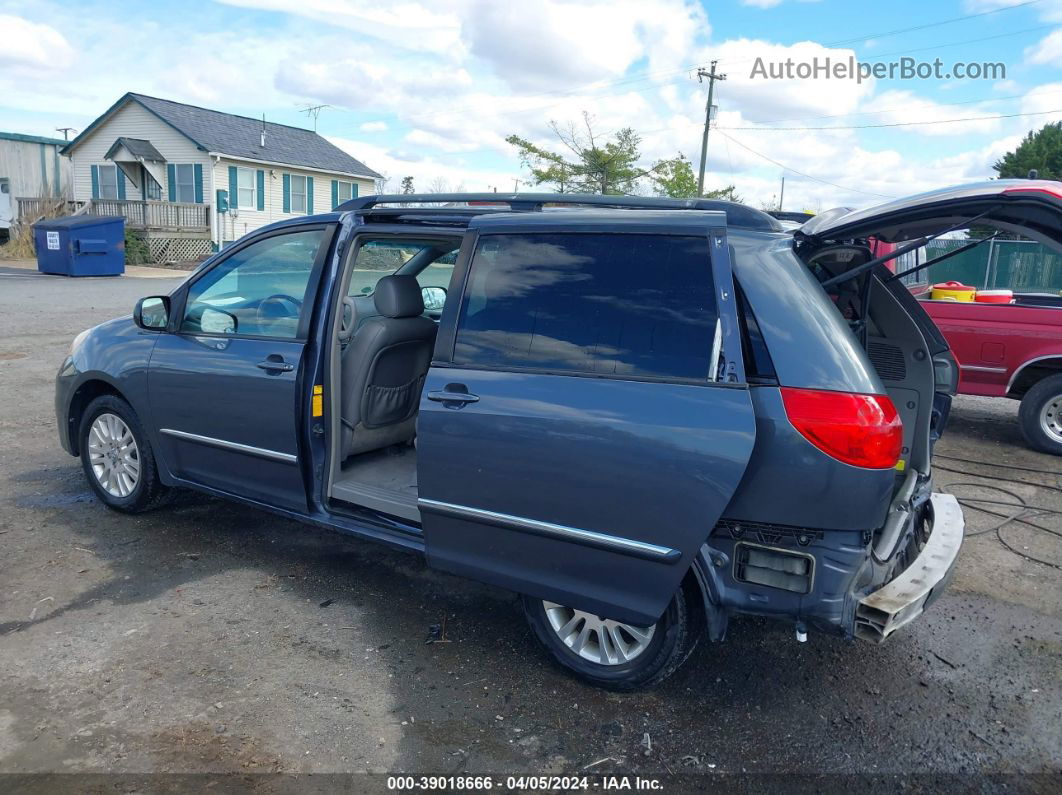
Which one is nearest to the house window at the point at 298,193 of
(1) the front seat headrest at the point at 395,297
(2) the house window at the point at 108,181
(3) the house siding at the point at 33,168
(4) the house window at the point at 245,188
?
(4) the house window at the point at 245,188

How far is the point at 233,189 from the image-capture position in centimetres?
3042

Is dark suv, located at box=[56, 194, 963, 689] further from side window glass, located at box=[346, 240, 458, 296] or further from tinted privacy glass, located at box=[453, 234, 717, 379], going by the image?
side window glass, located at box=[346, 240, 458, 296]

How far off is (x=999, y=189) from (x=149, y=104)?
33209mm

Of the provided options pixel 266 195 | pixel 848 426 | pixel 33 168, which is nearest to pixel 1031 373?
pixel 848 426

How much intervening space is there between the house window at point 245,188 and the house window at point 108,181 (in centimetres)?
522

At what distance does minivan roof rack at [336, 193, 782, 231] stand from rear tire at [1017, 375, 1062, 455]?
18.3 feet

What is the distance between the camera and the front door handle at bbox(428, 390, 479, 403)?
3.33 meters

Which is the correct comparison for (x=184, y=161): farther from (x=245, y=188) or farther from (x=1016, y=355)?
(x=1016, y=355)

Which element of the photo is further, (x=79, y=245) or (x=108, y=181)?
(x=108, y=181)

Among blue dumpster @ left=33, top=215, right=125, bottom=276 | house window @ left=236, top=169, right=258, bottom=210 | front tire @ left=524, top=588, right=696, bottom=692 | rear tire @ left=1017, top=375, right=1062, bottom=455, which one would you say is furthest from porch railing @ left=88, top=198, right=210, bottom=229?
front tire @ left=524, top=588, right=696, bottom=692

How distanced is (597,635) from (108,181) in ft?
113

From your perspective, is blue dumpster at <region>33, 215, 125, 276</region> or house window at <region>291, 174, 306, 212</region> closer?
blue dumpster at <region>33, 215, 125, 276</region>

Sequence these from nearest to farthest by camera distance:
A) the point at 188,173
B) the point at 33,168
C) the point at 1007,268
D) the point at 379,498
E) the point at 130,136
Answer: the point at 379,498 → the point at 1007,268 → the point at 188,173 → the point at 130,136 → the point at 33,168

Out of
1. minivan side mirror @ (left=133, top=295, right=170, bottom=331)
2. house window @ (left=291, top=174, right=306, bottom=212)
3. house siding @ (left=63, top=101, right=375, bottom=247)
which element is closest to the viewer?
minivan side mirror @ (left=133, top=295, right=170, bottom=331)
